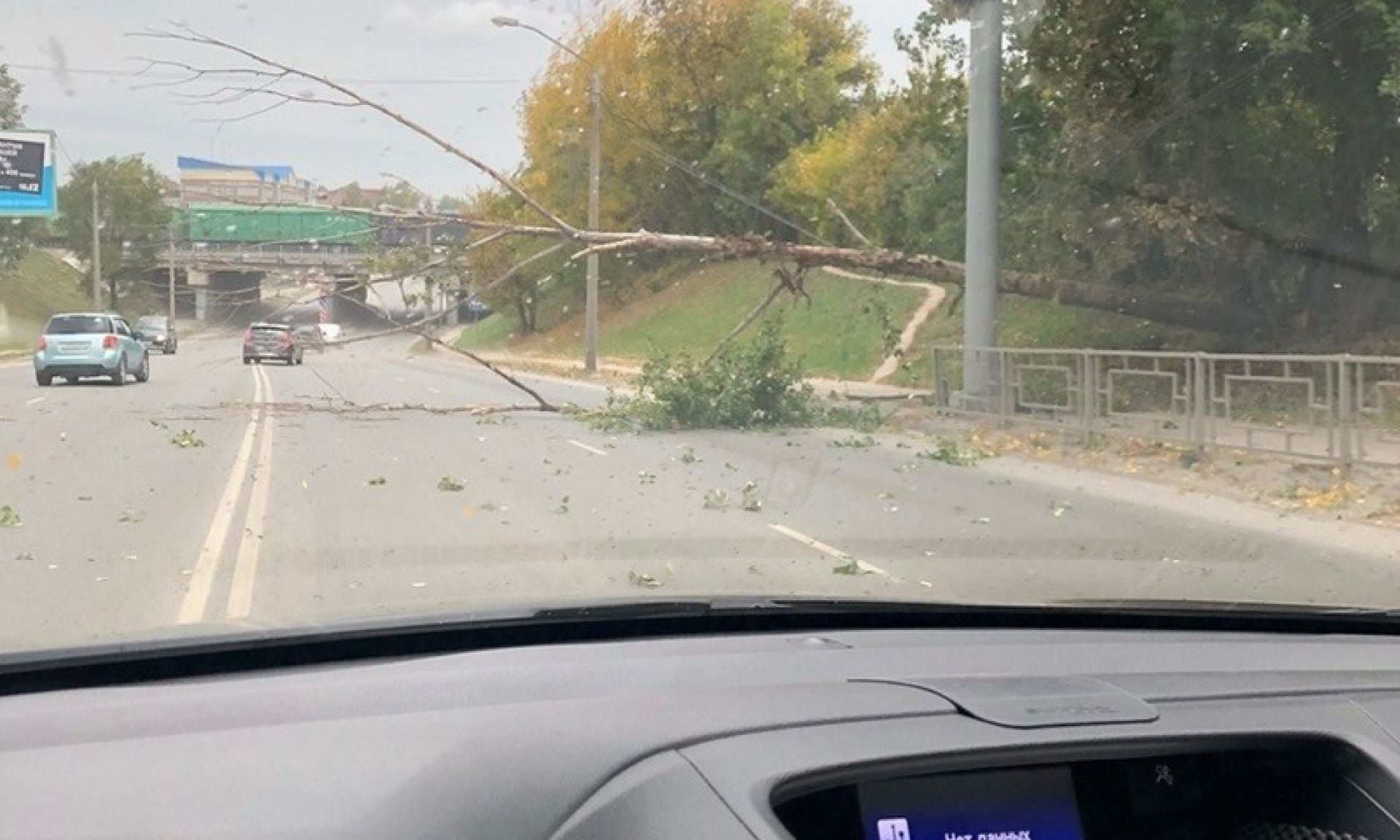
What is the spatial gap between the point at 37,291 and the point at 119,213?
7.19 meters

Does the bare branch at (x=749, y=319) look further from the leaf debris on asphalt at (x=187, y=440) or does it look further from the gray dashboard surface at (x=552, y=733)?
the gray dashboard surface at (x=552, y=733)

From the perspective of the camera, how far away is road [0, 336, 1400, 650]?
25.6ft

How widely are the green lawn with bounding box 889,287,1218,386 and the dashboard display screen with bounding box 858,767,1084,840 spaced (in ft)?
55.9

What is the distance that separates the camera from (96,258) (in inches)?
707

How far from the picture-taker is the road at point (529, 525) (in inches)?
307

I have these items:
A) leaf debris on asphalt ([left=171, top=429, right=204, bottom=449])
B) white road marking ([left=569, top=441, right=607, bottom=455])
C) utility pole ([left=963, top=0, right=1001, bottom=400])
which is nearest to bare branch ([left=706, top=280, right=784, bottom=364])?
white road marking ([left=569, top=441, right=607, bottom=455])

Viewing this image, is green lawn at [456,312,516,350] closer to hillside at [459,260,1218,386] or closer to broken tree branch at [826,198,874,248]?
hillside at [459,260,1218,386]

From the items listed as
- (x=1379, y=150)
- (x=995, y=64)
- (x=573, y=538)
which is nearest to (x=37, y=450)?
(x=573, y=538)

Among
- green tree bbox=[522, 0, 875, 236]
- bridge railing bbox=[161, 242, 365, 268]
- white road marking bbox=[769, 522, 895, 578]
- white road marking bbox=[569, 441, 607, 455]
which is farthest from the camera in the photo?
green tree bbox=[522, 0, 875, 236]

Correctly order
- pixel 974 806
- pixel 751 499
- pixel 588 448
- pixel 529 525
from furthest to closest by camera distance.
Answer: pixel 588 448
pixel 751 499
pixel 529 525
pixel 974 806

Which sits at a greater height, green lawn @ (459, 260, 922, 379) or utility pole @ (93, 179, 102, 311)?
utility pole @ (93, 179, 102, 311)

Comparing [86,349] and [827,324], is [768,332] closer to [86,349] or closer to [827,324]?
[827,324]

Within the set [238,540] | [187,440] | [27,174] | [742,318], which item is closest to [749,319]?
[742,318]

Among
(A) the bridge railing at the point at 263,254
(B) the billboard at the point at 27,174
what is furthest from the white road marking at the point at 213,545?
(B) the billboard at the point at 27,174
